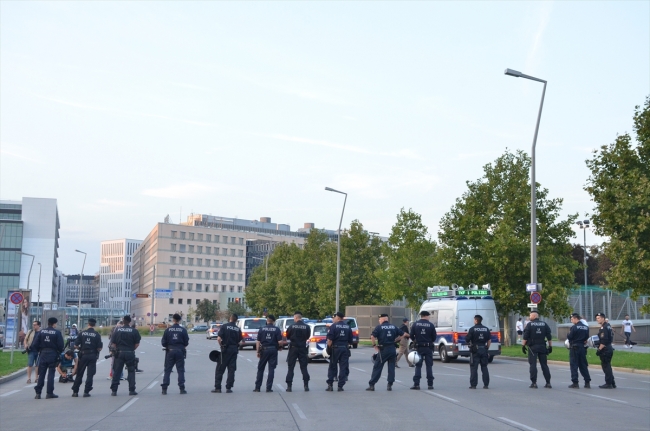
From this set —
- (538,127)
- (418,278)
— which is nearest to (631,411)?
(538,127)

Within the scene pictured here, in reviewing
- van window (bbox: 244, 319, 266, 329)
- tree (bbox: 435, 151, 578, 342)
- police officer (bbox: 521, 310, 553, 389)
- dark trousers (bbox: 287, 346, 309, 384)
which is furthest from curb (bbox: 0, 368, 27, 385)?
tree (bbox: 435, 151, 578, 342)

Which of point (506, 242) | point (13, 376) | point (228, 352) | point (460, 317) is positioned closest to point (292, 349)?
point (228, 352)

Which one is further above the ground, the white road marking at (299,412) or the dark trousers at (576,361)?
the dark trousers at (576,361)

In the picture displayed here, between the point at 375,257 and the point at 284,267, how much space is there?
17606mm

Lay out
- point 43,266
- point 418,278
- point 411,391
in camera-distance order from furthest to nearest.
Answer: point 43,266 < point 418,278 < point 411,391

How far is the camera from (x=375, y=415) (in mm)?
14430

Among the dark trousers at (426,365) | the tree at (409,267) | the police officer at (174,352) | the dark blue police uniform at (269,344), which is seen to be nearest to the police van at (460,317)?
the dark trousers at (426,365)

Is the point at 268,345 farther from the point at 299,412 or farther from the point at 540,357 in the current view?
the point at 540,357

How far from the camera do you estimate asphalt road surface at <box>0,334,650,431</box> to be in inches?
524

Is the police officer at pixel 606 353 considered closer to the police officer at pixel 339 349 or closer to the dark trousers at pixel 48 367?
the police officer at pixel 339 349

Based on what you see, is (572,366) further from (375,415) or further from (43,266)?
(43,266)

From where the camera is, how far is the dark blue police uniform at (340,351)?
65.0 feet

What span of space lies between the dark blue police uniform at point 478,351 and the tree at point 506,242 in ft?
79.4

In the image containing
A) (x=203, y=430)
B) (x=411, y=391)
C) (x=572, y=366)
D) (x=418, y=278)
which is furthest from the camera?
(x=418, y=278)
